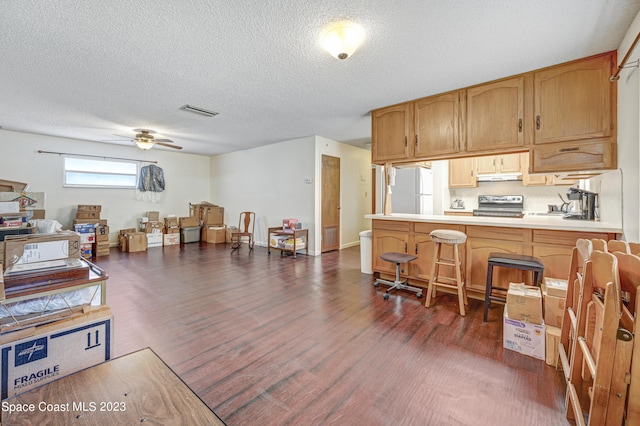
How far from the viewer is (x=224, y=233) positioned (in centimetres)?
729

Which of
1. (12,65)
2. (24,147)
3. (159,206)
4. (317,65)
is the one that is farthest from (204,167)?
(317,65)

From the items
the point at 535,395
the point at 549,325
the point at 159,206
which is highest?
the point at 159,206

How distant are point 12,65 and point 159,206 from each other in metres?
4.86

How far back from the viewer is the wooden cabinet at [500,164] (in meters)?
4.59

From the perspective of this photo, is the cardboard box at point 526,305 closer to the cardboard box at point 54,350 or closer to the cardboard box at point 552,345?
the cardboard box at point 552,345

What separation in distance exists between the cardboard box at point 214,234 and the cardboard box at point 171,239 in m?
0.66

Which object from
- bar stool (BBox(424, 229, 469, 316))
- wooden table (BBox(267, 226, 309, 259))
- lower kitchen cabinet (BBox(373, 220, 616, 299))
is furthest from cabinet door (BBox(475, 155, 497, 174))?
wooden table (BBox(267, 226, 309, 259))

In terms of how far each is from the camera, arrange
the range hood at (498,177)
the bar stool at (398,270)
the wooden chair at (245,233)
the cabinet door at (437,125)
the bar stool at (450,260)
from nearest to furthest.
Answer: the bar stool at (450,260) → the bar stool at (398,270) → the cabinet door at (437,125) → the range hood at (498,177) → the wooden chair at (245,233)

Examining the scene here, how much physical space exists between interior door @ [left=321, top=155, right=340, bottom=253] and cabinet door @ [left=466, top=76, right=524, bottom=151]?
122 inches

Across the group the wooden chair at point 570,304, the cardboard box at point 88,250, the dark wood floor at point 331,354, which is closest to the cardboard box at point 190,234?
the cardboard box at point 88,250

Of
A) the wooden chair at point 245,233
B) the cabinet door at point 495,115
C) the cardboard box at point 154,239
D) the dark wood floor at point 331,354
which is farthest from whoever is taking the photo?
the cardboard box at point 154,239

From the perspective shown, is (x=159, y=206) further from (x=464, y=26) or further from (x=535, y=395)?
(x=535, y=395)

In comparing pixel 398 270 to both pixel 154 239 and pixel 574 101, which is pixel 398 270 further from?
pixel 154 239

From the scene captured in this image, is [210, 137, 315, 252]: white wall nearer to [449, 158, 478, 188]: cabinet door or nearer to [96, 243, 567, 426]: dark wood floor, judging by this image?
[96, 243, 567, 426]: dark wood floor
